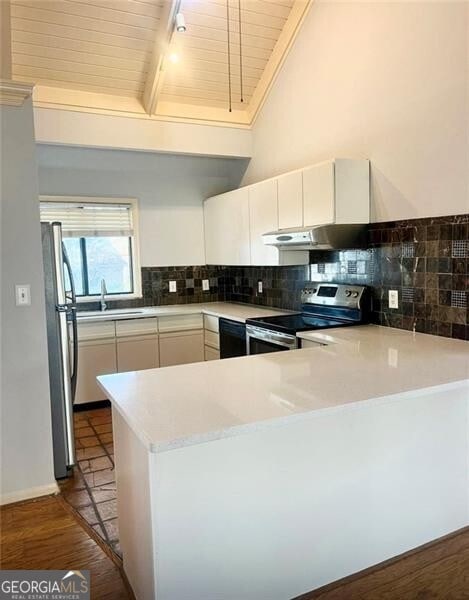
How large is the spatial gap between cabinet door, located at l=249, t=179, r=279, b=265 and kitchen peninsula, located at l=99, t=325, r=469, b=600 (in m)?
1.76

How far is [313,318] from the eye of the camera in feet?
11.5

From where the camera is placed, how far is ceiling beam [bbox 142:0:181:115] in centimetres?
334

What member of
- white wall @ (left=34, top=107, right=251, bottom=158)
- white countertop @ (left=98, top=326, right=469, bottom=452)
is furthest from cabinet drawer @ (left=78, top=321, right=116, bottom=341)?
white countertop @ (left=98, top=326, right=469, bottom=452)

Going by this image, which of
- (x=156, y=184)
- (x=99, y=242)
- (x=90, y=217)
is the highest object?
(x=156, y=184)

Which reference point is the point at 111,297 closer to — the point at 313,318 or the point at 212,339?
the point at 212,339

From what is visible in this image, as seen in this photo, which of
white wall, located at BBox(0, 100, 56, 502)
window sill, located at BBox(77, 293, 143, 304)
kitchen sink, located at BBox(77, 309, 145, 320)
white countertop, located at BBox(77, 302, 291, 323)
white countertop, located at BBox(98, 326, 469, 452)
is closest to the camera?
white countertop, located at BBox(98, 326, 469, 452)

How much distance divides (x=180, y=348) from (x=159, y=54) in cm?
261

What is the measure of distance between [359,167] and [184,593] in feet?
8.64

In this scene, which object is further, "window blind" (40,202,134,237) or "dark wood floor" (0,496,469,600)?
"window blind" (40,202,134,237)

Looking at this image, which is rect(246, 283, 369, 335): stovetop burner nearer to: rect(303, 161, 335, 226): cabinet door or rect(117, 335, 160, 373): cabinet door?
rect(303, 161, 335, 226): cabinet door

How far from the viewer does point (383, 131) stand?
2.93 metres

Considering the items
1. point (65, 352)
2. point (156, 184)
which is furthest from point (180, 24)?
point (65, 352)

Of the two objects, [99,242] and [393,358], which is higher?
[99,242]

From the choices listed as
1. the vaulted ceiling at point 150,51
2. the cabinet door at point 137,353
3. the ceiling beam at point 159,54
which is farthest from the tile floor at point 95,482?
the ceiling beam at point 159,54
